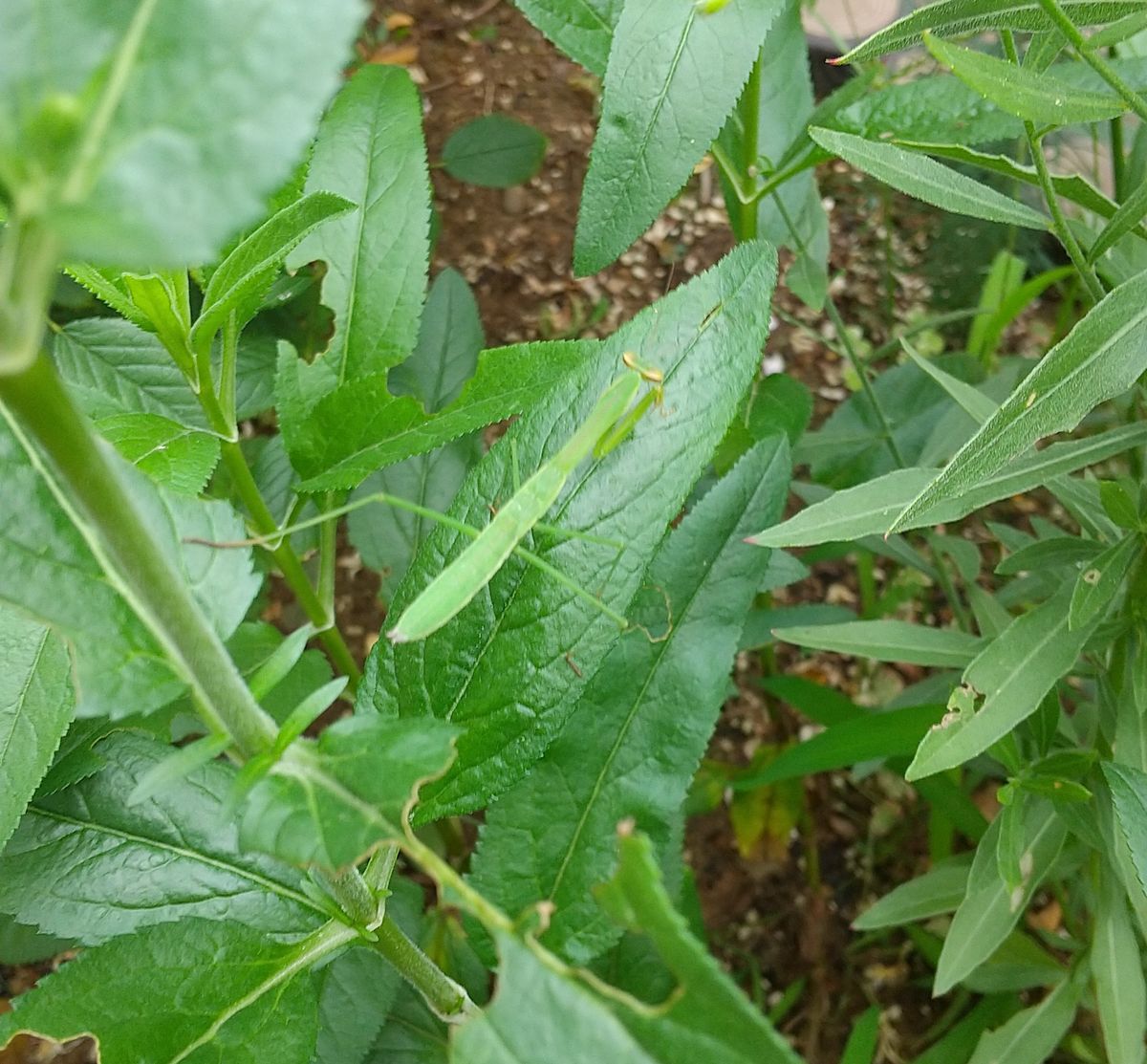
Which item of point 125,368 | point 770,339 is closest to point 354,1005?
point 125,368

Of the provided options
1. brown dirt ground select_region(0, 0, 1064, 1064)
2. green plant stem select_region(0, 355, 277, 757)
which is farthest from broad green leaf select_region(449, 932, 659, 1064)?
brown dirt ground select_region(0, 0, 1064, 1064)

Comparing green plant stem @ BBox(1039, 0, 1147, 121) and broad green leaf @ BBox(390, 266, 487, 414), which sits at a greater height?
green plant stem @ BBox(1039, 0, 1147, 121)

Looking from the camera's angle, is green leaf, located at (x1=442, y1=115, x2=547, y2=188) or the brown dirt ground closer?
the brown dirt ground

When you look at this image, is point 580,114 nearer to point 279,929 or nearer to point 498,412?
point 498,412

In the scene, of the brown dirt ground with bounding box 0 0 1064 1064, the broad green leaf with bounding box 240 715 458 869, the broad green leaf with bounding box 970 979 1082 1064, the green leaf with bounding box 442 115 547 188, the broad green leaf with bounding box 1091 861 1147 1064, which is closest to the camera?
the broad green leaf with bounding box 240 715 458 869

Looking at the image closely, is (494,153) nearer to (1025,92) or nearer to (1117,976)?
(1025,92)

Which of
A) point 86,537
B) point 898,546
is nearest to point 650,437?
point 86,537

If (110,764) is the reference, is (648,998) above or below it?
below

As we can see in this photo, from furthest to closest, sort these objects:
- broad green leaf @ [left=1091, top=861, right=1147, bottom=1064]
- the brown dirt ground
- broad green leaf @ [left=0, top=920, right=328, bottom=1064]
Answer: the brown dirt ground → broad green leaf @ [left=1091, top=861, right=1147, bottom=1064] → broad green leaf @ [left=0, top=920, right=328, bottom=1064]

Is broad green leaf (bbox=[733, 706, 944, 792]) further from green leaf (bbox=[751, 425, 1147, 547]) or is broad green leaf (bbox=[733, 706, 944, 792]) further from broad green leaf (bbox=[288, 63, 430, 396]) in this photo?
broad green leaf (bbox=[288, 63, 430, 396])
